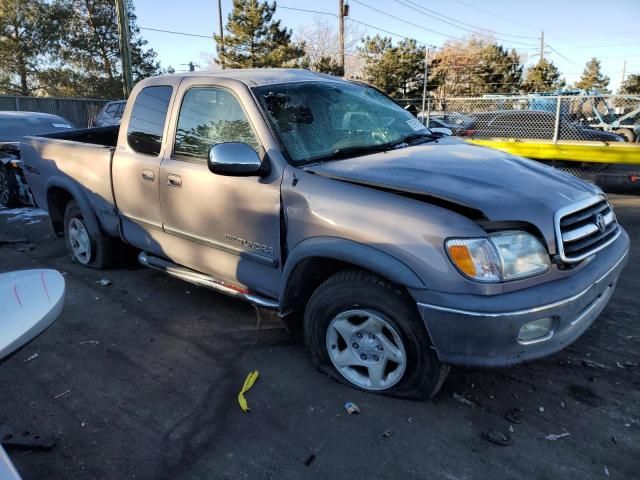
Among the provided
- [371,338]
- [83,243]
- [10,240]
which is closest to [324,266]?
[371,338]

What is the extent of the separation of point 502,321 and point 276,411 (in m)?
1.35

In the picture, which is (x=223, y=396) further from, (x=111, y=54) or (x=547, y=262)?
(x=111, y=54)

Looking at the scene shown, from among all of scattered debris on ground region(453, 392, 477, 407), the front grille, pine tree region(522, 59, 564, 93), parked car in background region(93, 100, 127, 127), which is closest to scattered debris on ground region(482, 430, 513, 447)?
scattered debris on ground region(453, 392, 477, 407)

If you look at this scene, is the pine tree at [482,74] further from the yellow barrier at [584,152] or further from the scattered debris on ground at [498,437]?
the scattered debris on ground at [498,437]

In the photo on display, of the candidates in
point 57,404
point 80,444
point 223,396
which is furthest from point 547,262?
point 57,404

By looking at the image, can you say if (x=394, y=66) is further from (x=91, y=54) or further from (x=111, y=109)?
(x=111, y=109)

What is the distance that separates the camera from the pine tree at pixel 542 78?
1928 inches

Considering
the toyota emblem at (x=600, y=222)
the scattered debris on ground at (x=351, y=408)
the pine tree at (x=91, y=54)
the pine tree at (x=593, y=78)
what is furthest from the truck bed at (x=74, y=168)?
the pine tree at (x=593, y=78)

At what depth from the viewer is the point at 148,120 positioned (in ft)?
13.4

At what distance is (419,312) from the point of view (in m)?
2.51

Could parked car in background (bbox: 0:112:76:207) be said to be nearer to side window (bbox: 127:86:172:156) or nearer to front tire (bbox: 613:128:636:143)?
side window (bbox: 127:86:172:156)

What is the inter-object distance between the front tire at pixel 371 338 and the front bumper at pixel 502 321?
0.15 metres

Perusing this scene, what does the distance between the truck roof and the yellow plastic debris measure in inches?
76.8

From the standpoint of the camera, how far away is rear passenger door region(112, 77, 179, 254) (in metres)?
3.92
